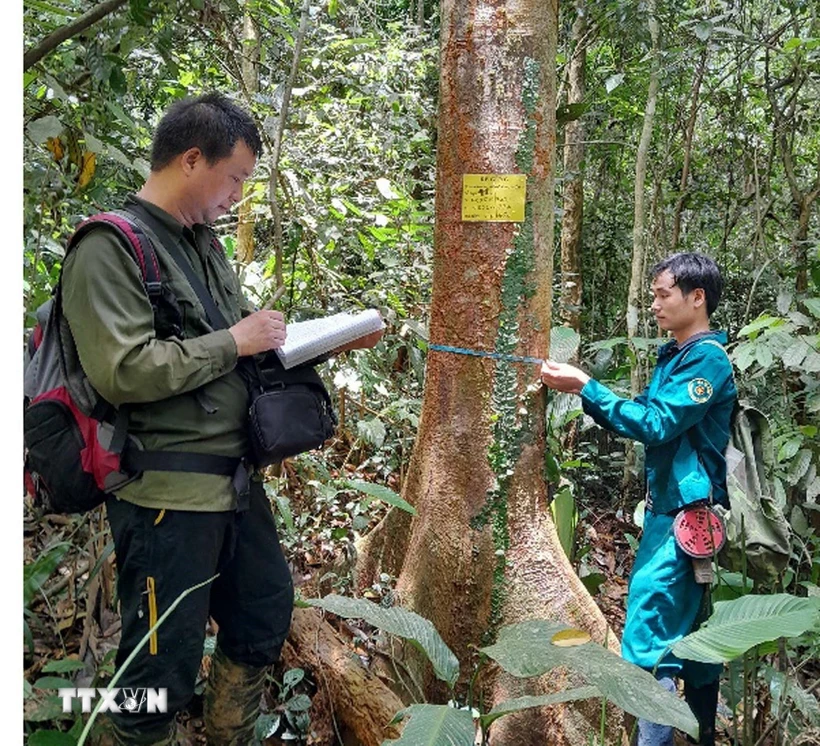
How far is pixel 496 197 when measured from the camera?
2701 mm

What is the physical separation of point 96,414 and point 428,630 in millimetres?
1025

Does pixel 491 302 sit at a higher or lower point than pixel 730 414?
higher

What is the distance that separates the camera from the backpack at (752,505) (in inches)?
108

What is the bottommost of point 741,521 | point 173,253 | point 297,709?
point 297,709

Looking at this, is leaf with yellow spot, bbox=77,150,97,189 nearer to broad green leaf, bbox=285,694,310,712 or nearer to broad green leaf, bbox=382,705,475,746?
broad green leaf, bbox=285,694,310,712

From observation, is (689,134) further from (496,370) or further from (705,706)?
(705,706)

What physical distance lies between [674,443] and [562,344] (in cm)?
82

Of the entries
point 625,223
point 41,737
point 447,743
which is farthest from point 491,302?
point 625,223

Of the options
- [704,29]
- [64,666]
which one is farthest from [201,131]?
[704,29]

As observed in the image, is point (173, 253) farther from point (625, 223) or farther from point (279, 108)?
point (625, 223)

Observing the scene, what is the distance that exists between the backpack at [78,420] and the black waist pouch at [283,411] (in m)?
0.21

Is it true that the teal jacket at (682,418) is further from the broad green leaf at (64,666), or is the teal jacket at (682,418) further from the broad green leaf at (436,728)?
the broad green leaf at (64,666)

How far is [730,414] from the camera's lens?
279 cm

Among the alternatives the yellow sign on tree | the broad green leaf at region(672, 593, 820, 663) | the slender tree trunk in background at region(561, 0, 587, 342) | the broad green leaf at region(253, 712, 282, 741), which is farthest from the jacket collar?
the slender tree trunk in background at region(561, 0, 587, 342)
